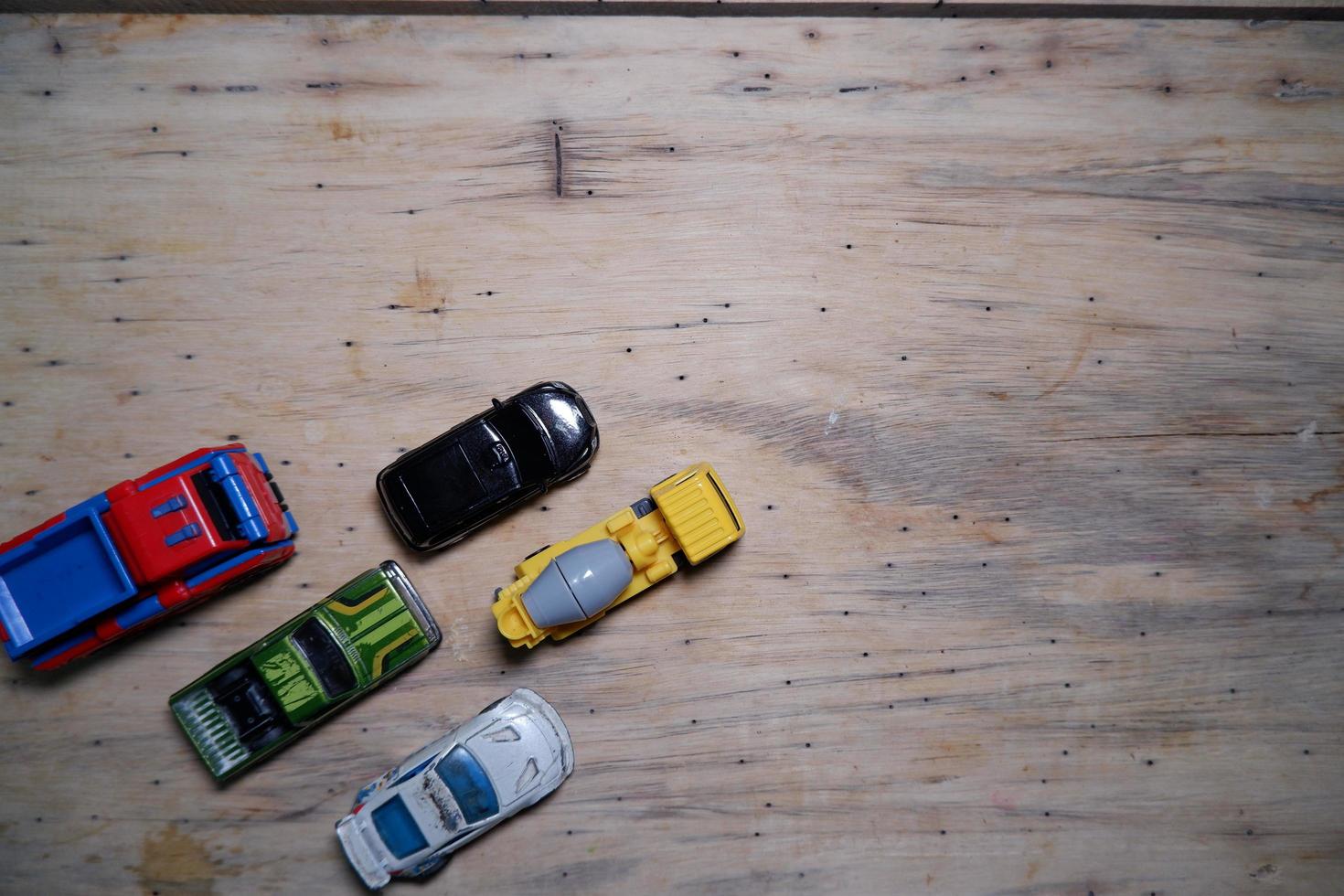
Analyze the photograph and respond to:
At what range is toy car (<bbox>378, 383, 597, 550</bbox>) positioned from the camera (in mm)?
2273

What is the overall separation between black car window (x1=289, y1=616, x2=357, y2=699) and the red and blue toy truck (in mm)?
284

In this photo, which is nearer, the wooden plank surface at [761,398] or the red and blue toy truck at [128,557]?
the red and blue toy truck at [128,557]

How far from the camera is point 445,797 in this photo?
223 centimetres

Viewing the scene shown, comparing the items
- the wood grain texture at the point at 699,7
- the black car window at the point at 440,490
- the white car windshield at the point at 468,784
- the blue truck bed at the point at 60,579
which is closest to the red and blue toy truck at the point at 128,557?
the blue truck bed at the point at 60,579

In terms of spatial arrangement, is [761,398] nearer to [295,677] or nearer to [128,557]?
[295,677]

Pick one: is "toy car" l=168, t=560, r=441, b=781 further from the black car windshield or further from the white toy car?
the black car windshield

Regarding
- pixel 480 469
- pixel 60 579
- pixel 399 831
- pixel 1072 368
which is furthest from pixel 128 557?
pixel 1072 368

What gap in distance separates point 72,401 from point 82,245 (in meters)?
0.52

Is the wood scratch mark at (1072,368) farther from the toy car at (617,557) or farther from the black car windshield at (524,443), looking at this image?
the black car windshield at (524,443)

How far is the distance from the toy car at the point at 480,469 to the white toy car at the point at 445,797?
0.64 meters

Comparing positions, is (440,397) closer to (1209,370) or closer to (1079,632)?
(1079,632)

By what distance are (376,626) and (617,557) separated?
31.5 inches

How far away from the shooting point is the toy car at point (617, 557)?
221 centimetres

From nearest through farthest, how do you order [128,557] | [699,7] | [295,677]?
1. [128,557]
2. [295,677]
3. [699,7]
